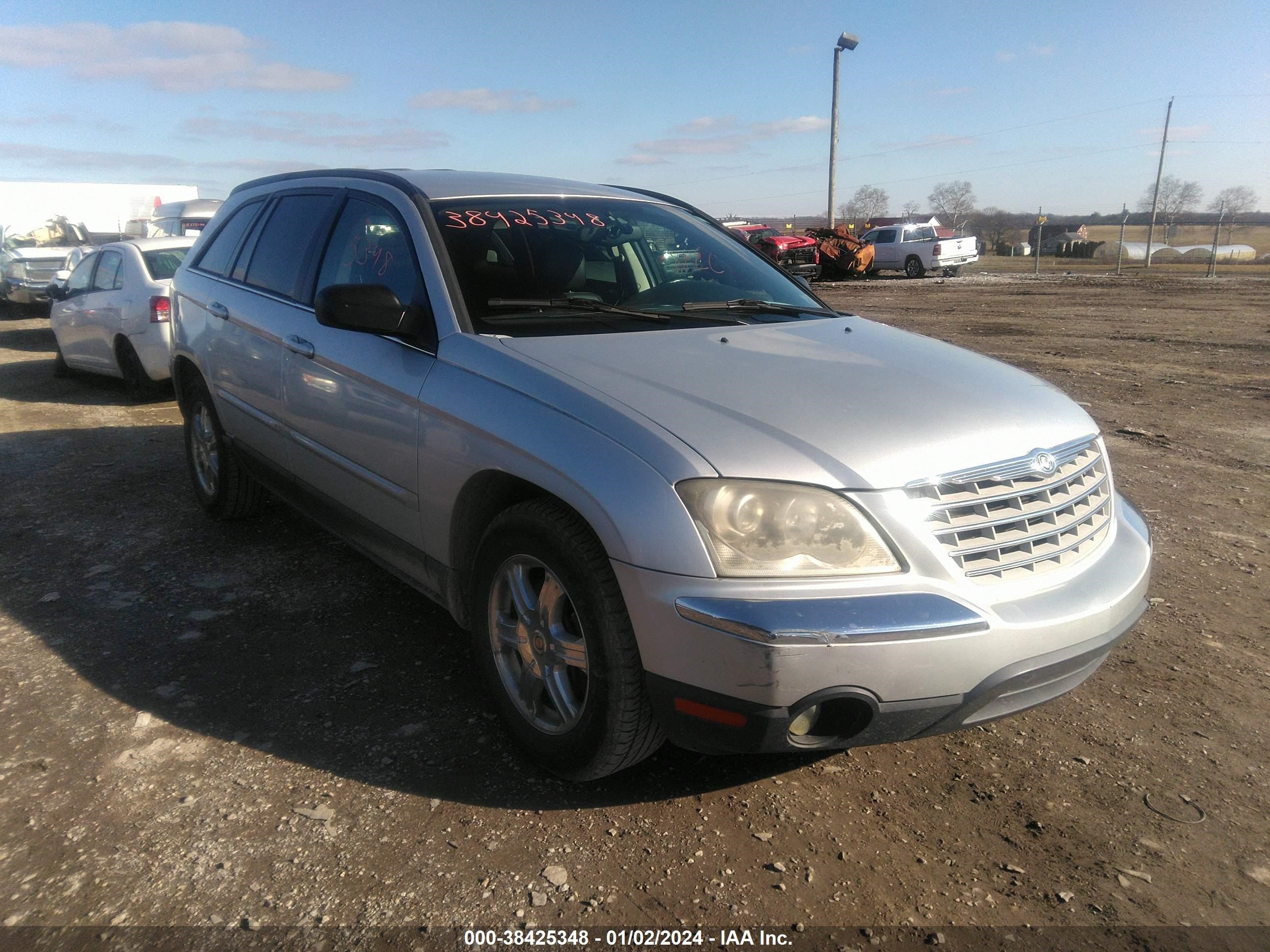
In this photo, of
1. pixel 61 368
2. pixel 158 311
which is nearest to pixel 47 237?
pixel 61 368

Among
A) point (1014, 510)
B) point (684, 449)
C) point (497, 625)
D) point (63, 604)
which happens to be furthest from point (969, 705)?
point (63, 604)

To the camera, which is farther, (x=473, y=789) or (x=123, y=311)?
(x=123, y=311)

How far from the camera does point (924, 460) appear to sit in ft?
7.93

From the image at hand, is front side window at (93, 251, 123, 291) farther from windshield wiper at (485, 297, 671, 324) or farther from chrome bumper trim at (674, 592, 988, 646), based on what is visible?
chrome bumper trim at (674, 592, 988, 646)

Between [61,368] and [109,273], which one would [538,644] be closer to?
[109,273]

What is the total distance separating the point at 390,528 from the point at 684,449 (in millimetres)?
1513

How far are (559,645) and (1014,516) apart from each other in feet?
4.17

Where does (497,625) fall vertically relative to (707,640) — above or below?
below

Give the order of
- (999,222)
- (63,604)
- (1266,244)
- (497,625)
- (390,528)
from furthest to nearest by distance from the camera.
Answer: (999,222)
(1266,244)
(63,604)
(390,528)
(497,625)

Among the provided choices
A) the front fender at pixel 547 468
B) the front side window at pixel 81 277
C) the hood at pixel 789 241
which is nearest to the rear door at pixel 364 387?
the front fender at pixel 547 468

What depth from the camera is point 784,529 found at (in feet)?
7.55

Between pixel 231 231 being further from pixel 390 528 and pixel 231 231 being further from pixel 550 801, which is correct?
pixel 550 801

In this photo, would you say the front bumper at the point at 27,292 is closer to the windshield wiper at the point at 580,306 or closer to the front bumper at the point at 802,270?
the front bumper at the point at 802,270

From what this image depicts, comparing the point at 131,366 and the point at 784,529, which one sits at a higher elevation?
the point at 784,529
